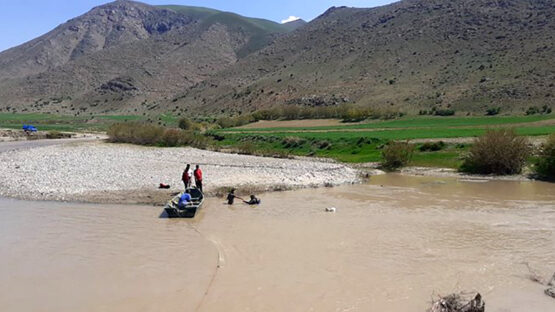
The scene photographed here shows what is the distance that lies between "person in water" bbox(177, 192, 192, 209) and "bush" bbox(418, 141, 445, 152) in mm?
27213

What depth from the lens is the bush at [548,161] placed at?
34.2 metres

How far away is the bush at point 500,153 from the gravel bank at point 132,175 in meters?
9.24

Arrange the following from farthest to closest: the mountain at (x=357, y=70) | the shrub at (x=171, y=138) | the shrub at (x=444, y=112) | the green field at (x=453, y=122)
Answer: the mountain at (x=357, y=70)
the shrub at (x=444, y=112)
the shrub at (x=171, y=138)
the green field at (x=453, y=122)

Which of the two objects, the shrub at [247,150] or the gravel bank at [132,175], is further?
the shrub at [247,150]

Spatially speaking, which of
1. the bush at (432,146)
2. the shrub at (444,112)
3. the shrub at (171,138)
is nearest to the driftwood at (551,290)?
the bush at (432,146)

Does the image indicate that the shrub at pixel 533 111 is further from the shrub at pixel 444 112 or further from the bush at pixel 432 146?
the bush at pixel 432 146

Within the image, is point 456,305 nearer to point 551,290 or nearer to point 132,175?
point 551,290

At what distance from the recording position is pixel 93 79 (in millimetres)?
175500

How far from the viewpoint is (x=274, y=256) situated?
16.2m

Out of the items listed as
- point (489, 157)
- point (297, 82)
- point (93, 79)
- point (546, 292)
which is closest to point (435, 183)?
point (489, 157)

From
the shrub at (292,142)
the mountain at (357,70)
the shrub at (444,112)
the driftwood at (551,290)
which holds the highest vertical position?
the mountain at (357,70)

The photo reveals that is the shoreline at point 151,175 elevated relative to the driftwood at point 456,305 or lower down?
lower down

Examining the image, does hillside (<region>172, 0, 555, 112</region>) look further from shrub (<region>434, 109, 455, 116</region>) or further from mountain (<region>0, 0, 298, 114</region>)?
mountain (<region>0, 0, 298, 114</region>)

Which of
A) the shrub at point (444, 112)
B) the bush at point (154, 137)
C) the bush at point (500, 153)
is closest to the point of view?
the bush at point (500, 153)
